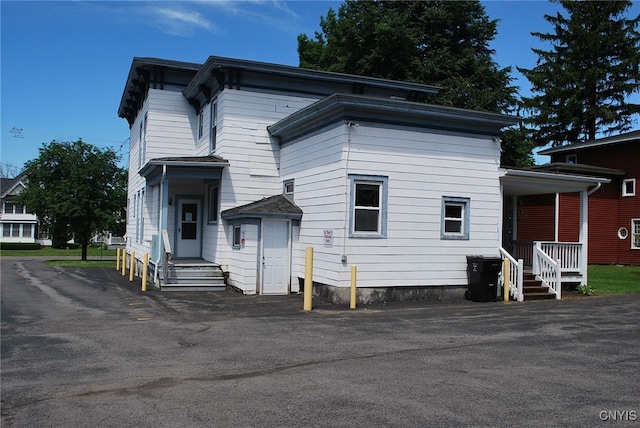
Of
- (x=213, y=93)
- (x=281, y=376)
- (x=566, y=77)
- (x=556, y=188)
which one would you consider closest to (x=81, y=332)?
(x=281, y=376)

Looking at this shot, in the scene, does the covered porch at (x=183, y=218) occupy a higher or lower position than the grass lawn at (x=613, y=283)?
higher

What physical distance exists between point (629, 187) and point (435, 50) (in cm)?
1379

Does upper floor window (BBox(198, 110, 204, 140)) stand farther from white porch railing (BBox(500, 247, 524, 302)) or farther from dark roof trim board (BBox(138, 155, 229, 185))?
white porch railing (BBox(500, 247, 524, 302))

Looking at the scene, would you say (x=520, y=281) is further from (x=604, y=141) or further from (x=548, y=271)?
(x=604, y=141)

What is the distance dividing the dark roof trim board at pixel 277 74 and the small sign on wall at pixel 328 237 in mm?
6475

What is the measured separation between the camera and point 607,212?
1324 inches

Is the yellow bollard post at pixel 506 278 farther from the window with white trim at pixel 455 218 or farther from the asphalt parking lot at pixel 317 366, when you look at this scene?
the asphalt parking lot at pixel 317 366

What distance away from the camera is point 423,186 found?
50.9 feet

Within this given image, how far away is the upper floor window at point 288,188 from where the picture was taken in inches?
709

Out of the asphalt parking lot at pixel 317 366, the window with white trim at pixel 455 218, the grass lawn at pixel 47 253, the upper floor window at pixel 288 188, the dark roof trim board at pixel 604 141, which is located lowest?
the grass lawn at pixel 47 253

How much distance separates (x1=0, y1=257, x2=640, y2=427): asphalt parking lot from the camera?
228 inches

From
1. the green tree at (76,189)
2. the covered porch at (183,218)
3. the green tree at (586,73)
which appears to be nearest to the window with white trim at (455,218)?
the covered porch at (183,218)

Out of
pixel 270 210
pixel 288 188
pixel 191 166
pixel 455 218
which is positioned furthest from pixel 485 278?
pixel 191 166

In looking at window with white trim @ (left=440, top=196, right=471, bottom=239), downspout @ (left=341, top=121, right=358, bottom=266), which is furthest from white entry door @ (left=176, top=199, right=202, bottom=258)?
window with white trim @ (left=440, top=196, right=471, bottom=239)
